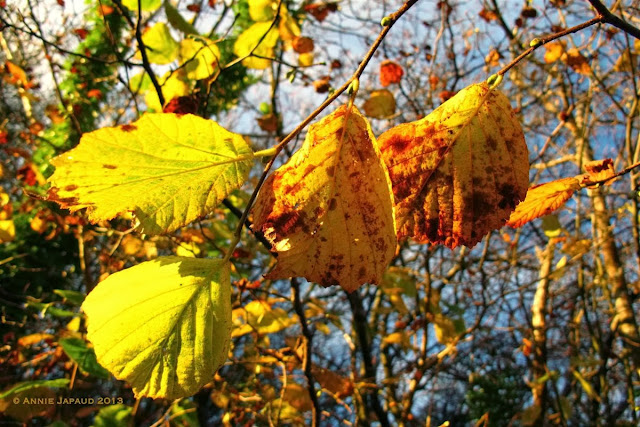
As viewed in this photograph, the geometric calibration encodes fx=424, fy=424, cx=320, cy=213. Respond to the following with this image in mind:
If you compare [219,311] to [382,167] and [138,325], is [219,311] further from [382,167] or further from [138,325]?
[382,167]

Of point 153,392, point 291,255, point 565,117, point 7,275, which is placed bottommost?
point 153,392

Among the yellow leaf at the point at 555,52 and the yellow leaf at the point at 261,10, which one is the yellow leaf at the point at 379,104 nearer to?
the yellow leaf at the point at 261,10

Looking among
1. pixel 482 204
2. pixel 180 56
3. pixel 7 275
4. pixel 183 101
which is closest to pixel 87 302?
pixel 482 204

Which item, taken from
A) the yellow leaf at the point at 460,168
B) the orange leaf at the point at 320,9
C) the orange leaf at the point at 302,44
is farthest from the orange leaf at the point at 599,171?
the orange leaf at the point at 320,9

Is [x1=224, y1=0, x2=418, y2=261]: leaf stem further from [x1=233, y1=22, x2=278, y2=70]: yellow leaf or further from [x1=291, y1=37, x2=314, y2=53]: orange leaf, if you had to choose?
[x1=291, y1=37, x2=314, y2=53]: orange leaf

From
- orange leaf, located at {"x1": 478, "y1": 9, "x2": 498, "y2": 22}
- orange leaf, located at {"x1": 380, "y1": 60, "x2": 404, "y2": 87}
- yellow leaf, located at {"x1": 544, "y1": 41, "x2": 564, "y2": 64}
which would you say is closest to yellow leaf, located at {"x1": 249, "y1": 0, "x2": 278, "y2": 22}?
orange leaf, located at {"x1": 380, "y1": 60, "x2": 404, "y2": 87}

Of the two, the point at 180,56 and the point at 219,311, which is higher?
the point at 180,56

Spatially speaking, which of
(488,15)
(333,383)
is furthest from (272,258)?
(488,15)

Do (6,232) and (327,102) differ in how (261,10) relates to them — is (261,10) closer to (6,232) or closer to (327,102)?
(327,102)
